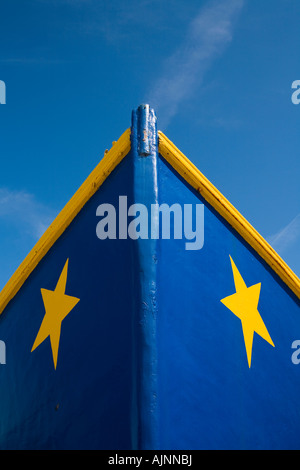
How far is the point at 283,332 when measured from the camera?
2758 mm

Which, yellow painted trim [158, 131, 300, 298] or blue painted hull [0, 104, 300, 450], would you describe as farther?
yellow painted trim [158, 131, 300, 298]

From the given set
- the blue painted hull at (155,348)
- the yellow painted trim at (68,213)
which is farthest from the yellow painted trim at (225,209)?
the yellow painted trim at (68,213)

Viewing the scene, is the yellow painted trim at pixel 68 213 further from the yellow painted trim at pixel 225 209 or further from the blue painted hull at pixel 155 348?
the yellow painted trim at pixel 225 209

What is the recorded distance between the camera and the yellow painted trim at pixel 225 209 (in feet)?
7.66

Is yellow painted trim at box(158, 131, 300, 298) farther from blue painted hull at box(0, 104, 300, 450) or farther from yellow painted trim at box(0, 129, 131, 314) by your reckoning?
yellow painted trim at box(0, 129, 131, 314)

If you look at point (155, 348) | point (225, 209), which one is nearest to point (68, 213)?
point (225, 209)

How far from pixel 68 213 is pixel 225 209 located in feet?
3.63

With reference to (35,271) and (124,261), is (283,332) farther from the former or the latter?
(35,271)

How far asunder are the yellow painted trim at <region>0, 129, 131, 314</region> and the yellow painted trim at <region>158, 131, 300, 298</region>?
0.87 feet

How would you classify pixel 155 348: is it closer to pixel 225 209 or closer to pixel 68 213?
pixel 225 209

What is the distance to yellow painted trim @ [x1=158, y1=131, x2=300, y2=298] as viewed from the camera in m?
2.34

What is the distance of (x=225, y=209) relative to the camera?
8.55 ft

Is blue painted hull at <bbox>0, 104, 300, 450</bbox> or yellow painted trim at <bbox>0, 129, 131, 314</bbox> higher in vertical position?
yellow painted trim at <bbox>0, 129, 131, 314</bbox>

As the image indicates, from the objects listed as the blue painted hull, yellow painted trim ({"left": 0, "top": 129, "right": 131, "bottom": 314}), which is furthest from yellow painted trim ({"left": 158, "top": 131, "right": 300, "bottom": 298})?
yellow painted trim ({"left": 0, "top": 129, "right": 131, "bottom": 314})
